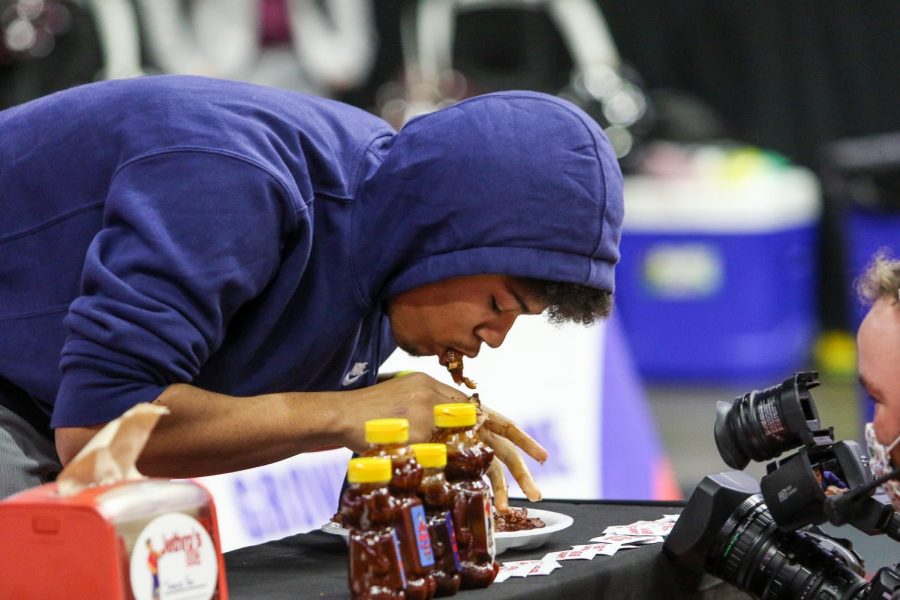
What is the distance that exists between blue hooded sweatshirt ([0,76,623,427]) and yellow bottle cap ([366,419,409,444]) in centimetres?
31

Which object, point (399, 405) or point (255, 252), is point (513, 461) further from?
point (255, 252)

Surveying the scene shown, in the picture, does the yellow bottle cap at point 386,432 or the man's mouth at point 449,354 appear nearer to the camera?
the yellow bottle cap at point 386,432

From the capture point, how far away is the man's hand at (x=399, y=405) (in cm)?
205

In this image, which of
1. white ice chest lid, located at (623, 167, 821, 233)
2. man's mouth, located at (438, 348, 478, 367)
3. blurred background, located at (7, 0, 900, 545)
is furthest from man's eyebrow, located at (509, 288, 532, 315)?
white ice chest lid, located at (623, 167, 821, 233)

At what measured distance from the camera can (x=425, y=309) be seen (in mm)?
2240

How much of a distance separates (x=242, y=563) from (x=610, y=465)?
199cm

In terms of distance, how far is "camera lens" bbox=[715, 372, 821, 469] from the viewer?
2.05 meters

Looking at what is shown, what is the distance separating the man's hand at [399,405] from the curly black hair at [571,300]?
0.21 meters

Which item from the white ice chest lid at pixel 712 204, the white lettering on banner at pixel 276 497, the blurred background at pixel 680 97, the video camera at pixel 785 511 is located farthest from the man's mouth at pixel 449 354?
the white ice chest lid at pixel 712 204

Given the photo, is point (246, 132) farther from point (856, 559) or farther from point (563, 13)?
point (563, 13)

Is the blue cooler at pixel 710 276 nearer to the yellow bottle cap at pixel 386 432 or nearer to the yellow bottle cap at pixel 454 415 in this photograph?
the yellow bottle cap at pixel 454 415

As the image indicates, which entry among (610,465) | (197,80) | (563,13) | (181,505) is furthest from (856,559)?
(563,13)

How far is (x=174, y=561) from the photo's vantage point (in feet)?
5.37

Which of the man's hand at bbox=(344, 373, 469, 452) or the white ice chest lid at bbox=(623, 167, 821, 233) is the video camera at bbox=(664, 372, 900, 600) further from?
the white ice chest lid at bbox=(623, 167, 821, 233)
